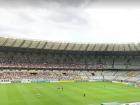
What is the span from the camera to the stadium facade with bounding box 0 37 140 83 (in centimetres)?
9856

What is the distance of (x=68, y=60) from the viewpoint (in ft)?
370

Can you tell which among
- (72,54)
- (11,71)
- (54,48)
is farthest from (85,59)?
(11,71)

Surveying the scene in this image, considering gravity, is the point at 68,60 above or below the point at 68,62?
above

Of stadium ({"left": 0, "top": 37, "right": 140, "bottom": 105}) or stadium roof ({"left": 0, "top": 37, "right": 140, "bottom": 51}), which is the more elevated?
stadium roof ({"left": 0, "top": 37, "right": 140, "bottom": 51})

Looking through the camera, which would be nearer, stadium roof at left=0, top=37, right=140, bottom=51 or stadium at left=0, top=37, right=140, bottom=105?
stadium at left=0, top=37, right=140, bottom=105

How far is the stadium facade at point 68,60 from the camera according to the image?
98.6 m

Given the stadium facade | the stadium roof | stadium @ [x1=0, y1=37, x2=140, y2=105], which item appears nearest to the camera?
stadium @ [x1=0, y1=37, x2=140, y2=105]

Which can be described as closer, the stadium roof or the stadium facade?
the stadium facade

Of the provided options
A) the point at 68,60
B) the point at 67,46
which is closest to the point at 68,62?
the point at 68,60

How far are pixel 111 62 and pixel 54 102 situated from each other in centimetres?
7381

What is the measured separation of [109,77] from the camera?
104 metres

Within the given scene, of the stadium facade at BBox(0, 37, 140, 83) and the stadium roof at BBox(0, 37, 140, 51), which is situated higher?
the stadium roof at BBox(0, 37, 140, 51)

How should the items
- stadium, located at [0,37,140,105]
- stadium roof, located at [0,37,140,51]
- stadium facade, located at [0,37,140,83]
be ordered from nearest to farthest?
stadium, located at [0,37,140,105], stadium facade, located at [0,37,140,83], stadium roof, located at [0,37,140,51]

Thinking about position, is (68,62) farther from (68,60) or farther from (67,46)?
(67,46)
